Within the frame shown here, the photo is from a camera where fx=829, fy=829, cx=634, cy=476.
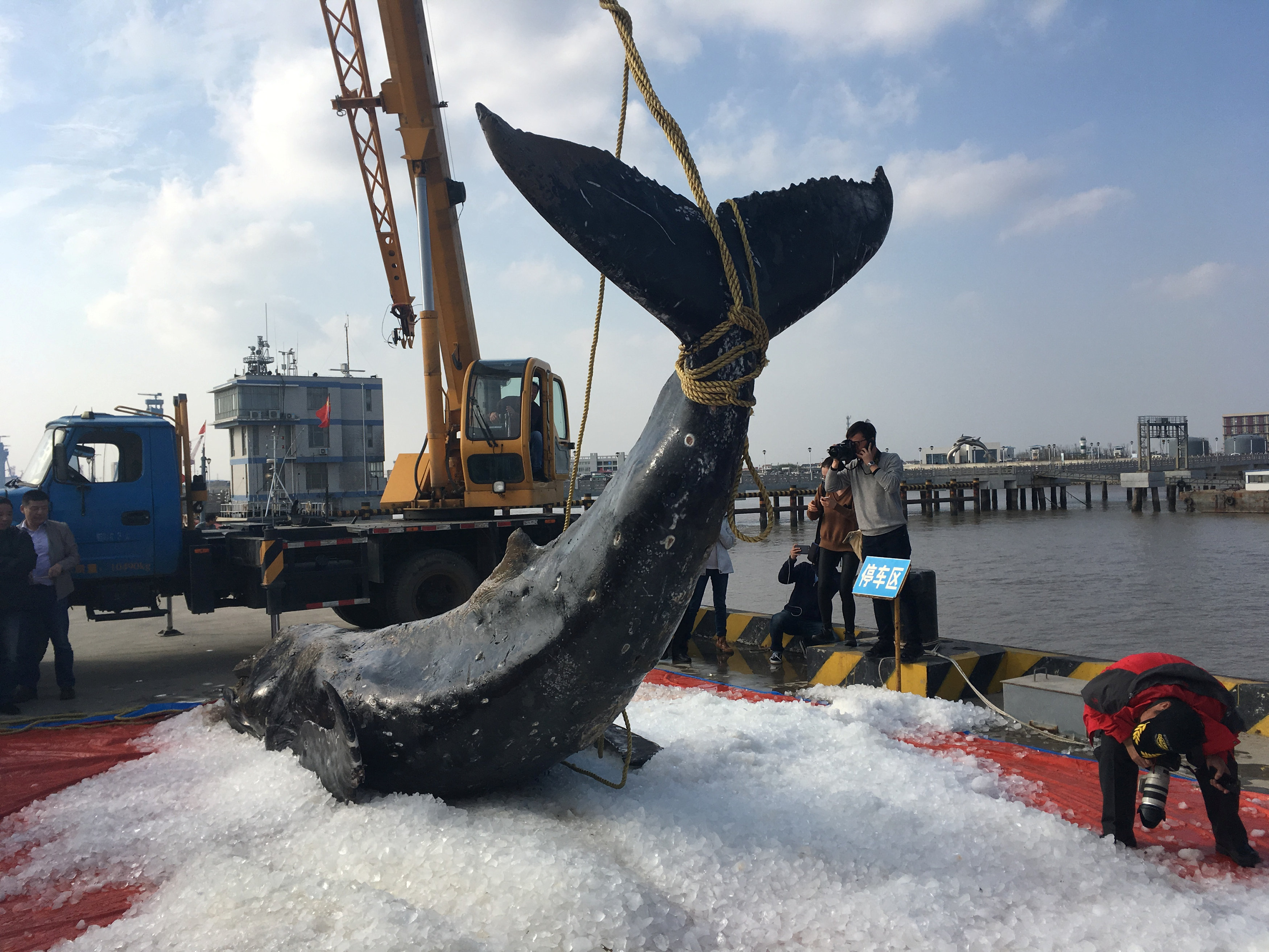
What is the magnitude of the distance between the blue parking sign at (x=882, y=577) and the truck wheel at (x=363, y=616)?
6.12 m

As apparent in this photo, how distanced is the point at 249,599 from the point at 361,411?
150 feet

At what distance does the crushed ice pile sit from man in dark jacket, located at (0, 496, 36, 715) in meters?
3.55

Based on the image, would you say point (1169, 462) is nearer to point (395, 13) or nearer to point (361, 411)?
point (361, 411)

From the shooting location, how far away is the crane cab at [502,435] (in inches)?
406

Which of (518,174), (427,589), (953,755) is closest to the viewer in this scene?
(518,174)

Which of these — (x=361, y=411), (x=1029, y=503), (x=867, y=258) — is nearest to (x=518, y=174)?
(x=867, y=258)

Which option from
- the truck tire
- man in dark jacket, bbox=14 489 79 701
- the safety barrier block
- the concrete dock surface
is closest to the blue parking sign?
the safety barrier block

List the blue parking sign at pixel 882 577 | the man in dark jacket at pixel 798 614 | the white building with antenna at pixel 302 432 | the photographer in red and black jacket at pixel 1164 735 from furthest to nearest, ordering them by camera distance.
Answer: the white building with antenna at pixel 302 432 < the man in dark jacket at pixel 798 614 < the blue parking sign at pixel 882 577 < the photographer in red and black jacket at pixel 1164 735

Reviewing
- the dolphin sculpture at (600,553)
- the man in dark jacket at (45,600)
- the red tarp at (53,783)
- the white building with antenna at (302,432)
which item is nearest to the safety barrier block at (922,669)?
the dolphin sculpture at (600,553)

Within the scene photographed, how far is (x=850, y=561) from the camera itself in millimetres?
7336

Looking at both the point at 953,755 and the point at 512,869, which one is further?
the point at 953,755

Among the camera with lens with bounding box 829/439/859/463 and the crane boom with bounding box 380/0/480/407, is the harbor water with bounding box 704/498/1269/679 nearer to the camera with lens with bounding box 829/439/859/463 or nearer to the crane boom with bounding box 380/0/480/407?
the camera with lens with bounding box 829/439/859/463

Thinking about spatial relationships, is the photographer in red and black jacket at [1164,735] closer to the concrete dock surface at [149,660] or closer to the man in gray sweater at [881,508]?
the man in gray sweater at [881,508]

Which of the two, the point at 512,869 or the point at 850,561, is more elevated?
the point at 850,561
